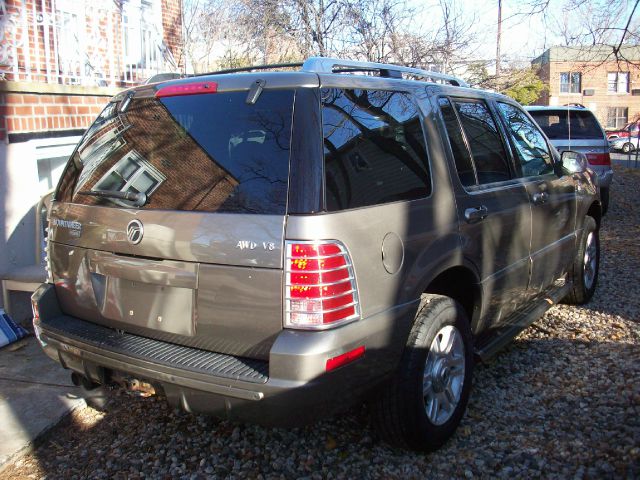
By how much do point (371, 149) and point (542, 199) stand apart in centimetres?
194

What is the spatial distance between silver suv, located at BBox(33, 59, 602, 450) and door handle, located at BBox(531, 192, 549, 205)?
2.27 ft

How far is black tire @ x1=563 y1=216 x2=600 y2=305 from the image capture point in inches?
207

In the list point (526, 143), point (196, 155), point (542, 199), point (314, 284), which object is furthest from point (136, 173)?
point (526, 143)

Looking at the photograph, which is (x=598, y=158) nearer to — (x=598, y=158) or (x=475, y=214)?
(x=598, y=158)

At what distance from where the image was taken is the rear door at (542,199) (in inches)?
165

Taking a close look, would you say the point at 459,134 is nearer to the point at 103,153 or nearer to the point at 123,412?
the point at 103,153

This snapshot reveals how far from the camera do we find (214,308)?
2.58 metres

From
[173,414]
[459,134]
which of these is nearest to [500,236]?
[459,134]

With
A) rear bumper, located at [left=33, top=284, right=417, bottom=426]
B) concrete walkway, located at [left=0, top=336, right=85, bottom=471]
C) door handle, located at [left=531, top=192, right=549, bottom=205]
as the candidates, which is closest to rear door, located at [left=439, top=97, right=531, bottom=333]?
door handle, located at [left=531, top=192, right=549, bottom=205]

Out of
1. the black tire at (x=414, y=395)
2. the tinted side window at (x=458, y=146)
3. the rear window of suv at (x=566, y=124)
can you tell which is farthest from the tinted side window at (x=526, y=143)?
the rear window of suv at (x=566, y=124)

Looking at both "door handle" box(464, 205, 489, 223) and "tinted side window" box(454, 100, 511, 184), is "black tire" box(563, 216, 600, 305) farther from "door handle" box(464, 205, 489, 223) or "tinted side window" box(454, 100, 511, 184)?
"door handle" box(464, 205, 489, 223)

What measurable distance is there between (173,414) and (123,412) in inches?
13.0

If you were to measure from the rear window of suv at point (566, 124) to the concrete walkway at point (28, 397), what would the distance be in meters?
8.53

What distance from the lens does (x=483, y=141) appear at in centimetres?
379
